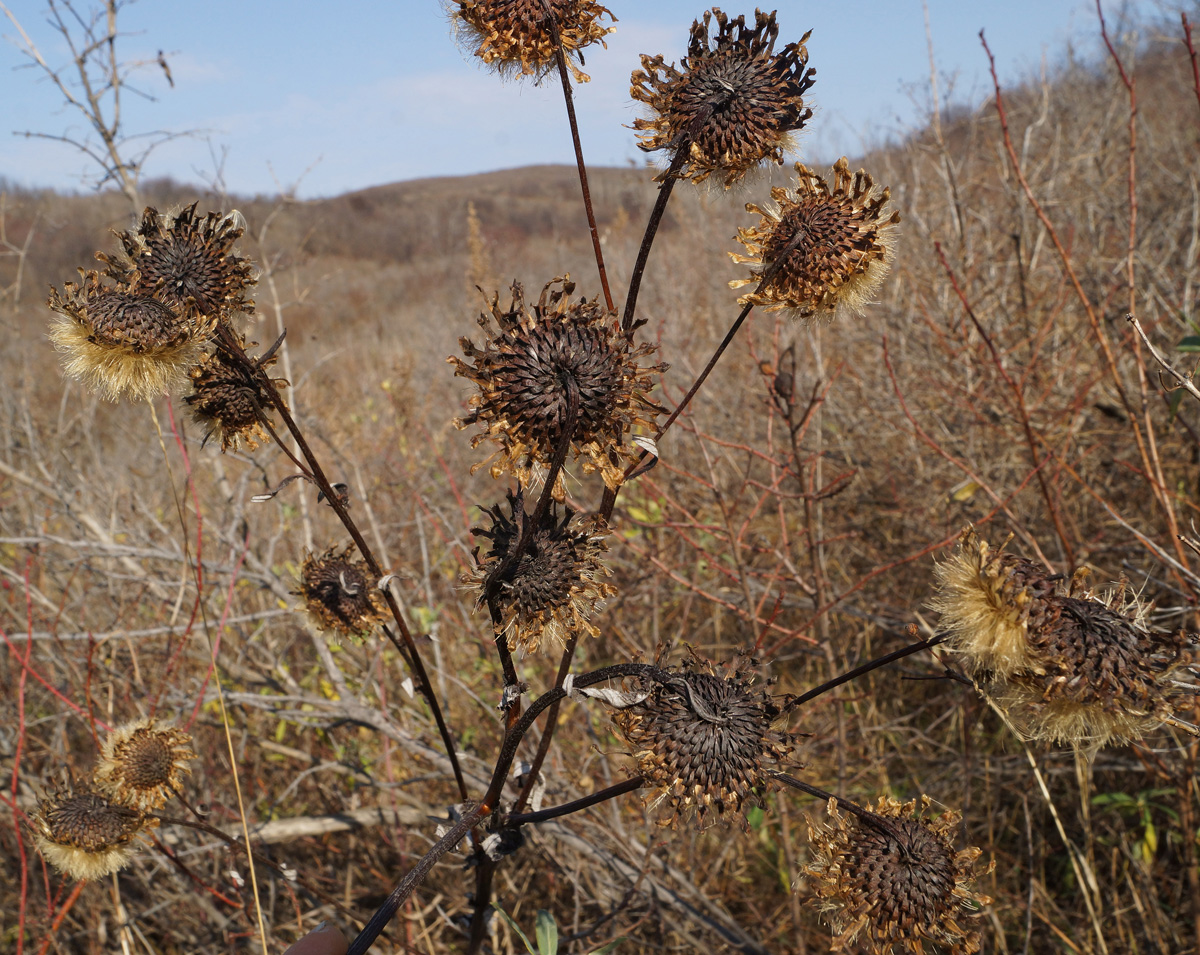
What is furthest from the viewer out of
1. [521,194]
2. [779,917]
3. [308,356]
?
[521,194]

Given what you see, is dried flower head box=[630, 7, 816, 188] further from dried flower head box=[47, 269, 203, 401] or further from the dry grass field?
dried flower head box=[47, 269, 203, 401]

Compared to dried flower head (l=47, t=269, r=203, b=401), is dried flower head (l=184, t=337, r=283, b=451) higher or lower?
lower

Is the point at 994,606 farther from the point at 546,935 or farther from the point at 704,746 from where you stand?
the point at 546,935

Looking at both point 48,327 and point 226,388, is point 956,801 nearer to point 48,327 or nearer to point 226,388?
point 226,388

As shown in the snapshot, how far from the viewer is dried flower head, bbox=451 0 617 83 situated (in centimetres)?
118

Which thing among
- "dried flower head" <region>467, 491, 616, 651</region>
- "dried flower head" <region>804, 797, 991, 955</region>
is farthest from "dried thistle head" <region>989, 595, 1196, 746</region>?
"dried flower head" <region>467, 491, 616, 651</region>

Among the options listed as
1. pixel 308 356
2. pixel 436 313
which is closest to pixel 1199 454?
pixel 436 313

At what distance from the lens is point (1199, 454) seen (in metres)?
2.97

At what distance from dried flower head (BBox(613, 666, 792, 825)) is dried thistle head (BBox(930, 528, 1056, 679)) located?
0.93 ft

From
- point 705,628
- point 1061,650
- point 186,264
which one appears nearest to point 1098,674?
point 1061,650

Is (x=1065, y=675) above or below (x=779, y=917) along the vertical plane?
above

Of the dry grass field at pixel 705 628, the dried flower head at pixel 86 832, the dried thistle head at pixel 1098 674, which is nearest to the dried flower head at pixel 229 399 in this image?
the dry grass field at pixel 705 628

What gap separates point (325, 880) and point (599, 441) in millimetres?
2668

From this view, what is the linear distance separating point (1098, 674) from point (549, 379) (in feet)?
2.63
